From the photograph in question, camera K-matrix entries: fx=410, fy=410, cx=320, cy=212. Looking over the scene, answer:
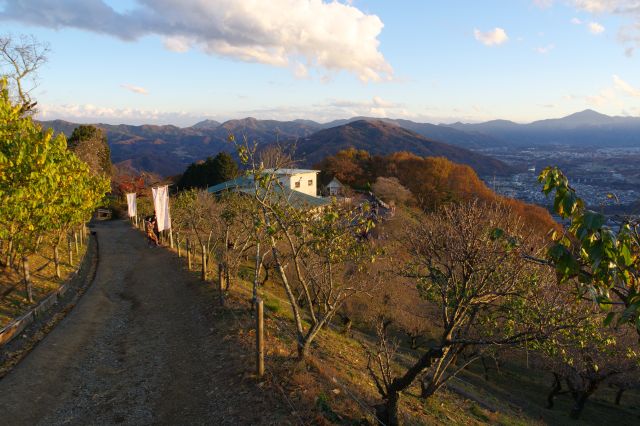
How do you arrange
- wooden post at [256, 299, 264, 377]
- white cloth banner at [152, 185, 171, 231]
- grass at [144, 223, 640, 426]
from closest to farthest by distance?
1. grass at [144, 223, 640, 426]
2. wooden post at [256, 299, 264, 377]
3. white cloth banner at [152, 185, 171, 231]

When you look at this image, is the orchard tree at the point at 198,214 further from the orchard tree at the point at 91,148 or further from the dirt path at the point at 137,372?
the orchard tree at the point at 91,148

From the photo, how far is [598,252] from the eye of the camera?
309 centimetres

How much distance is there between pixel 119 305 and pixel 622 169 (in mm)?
161298

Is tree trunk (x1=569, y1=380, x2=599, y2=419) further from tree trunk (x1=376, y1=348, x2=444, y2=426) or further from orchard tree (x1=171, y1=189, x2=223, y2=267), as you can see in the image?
orchard tree (x1=171, y1=189, x2=223, y2=267)

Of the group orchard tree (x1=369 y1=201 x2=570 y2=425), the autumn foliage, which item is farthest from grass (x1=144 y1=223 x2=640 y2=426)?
the autumn foliage

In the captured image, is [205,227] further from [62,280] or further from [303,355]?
[303,355]

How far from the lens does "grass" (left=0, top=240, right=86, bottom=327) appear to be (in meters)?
14.2

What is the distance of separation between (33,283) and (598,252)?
66.7 ft

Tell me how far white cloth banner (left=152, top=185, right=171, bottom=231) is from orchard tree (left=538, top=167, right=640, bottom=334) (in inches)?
817

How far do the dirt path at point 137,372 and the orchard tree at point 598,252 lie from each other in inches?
240

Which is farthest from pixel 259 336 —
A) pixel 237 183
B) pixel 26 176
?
pixel 237 183

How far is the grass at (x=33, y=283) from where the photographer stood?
46.7 ft

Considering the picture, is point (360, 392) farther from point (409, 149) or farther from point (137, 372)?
point (409, 149)

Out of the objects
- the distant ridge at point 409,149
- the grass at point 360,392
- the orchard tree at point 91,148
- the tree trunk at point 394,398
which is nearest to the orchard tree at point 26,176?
the grass at point 360,392
